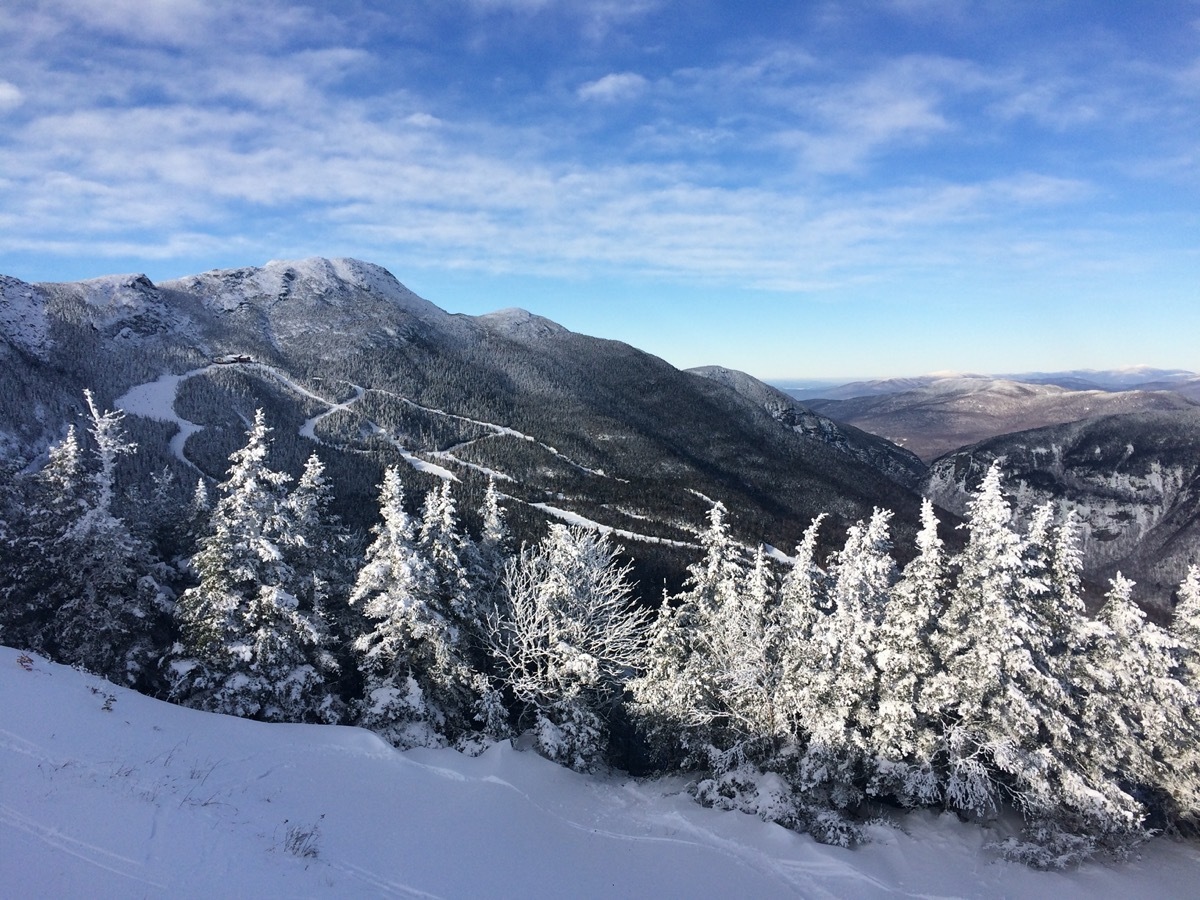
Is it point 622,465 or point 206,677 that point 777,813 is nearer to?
point 206,677

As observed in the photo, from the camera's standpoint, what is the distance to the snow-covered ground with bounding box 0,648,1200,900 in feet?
32.1

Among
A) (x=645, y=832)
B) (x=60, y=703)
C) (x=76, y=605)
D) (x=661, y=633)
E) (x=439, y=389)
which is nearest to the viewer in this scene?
(x=60, y=703)

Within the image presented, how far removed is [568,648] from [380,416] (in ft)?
392

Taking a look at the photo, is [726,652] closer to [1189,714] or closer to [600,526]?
[1189,714]

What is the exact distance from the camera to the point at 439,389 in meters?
164

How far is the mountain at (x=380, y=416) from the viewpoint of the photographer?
312ft

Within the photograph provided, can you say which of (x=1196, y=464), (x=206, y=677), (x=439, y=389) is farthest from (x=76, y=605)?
(x=1196, y=464)

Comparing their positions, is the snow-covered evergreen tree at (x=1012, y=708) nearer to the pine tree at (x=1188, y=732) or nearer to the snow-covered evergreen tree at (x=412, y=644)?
the pine tree at (x=1188, y=732)

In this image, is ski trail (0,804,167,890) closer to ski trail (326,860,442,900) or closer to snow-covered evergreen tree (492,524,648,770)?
ski trail (326,860,442,900)

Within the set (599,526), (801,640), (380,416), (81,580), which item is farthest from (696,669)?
(380,416)

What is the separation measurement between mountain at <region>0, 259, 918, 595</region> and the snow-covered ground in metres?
48.4

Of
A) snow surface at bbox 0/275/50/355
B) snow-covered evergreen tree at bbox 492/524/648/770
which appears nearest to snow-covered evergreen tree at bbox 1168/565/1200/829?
snow-covered evergreen tree at bbox 492/524/648/770

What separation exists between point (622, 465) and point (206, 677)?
382ft

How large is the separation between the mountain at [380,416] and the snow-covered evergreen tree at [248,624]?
48786mm
